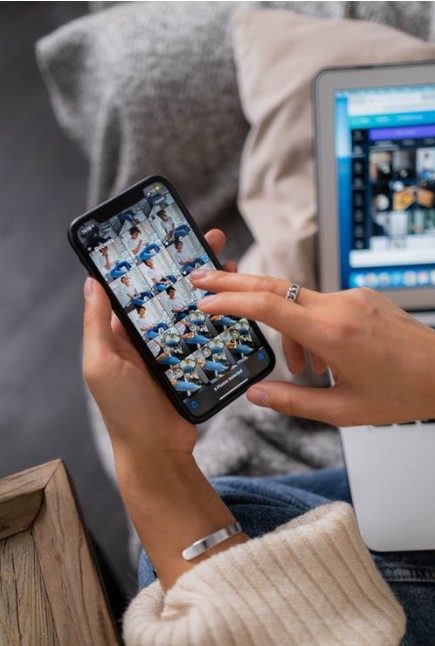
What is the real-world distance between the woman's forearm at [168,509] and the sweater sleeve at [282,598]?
0.09 feet

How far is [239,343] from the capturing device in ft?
2.18

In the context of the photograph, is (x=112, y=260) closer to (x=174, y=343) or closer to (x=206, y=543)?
(x=174, y=343)

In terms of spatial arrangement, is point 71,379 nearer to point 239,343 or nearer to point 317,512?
point 239,343

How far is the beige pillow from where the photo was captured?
37.7 inches

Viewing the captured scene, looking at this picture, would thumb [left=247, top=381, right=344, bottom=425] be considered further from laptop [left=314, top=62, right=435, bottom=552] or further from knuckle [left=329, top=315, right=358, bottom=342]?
laptop [left=314, top=62, right=435, bottom=552]

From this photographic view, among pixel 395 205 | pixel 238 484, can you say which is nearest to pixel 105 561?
pixel 238 484

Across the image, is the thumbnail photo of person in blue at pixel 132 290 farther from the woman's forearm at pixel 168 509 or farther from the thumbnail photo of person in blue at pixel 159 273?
the woman's forearm at pixel 168 509

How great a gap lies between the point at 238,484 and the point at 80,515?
0.19m

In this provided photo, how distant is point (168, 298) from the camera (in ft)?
2.13

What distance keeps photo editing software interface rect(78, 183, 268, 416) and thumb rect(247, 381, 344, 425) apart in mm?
74

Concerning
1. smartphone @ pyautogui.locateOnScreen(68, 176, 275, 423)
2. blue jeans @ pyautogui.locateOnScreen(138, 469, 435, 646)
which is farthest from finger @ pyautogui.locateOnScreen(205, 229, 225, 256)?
blue jeans @ pyautogui.locateOnScreen(138, 469, 435, 646)

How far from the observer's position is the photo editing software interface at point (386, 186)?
0.77 meters

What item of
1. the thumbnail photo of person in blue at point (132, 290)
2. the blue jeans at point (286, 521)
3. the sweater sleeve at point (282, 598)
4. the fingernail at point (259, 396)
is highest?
the thumbnail photo of person in blue at point (132, 290)

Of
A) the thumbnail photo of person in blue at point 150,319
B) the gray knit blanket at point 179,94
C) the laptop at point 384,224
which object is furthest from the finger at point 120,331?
the gray knit blanket at point 179,94
